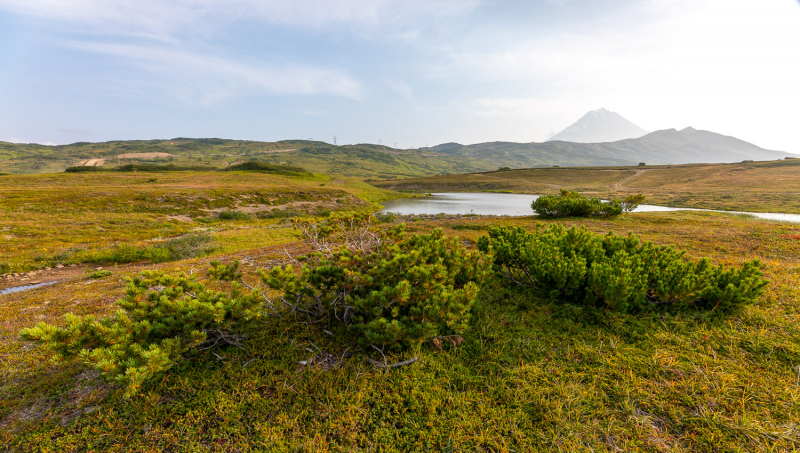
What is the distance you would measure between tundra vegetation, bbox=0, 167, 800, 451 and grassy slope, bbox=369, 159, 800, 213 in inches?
2273

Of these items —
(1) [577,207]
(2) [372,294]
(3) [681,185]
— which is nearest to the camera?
(2) [372,294]

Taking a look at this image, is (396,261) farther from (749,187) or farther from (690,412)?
(749,187)

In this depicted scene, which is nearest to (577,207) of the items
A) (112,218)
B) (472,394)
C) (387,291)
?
(472,394)

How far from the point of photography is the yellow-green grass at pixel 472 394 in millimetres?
3203

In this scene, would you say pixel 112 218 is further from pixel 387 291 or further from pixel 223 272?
pixel 387 291

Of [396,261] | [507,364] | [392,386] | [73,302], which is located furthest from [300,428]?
[73,302]

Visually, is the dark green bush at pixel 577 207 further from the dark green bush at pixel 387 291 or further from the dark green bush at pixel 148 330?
the dark green bush at pixel 148 330

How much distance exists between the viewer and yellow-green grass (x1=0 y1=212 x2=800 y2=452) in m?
3.20

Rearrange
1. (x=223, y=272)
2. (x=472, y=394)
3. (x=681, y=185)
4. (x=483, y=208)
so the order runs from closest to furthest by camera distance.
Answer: (x=472, y=394) < (x=223, y=272) < (x=483, y=208) < (x=681, y=185)

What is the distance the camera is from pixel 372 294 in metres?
4.09

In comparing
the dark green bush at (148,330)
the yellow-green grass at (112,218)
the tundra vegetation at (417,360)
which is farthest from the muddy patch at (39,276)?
the dark green bush at (148,330)

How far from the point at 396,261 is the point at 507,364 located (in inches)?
94.7

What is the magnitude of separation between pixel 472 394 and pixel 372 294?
6.38 feet

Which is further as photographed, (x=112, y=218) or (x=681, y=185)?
(x=681, y=185)
